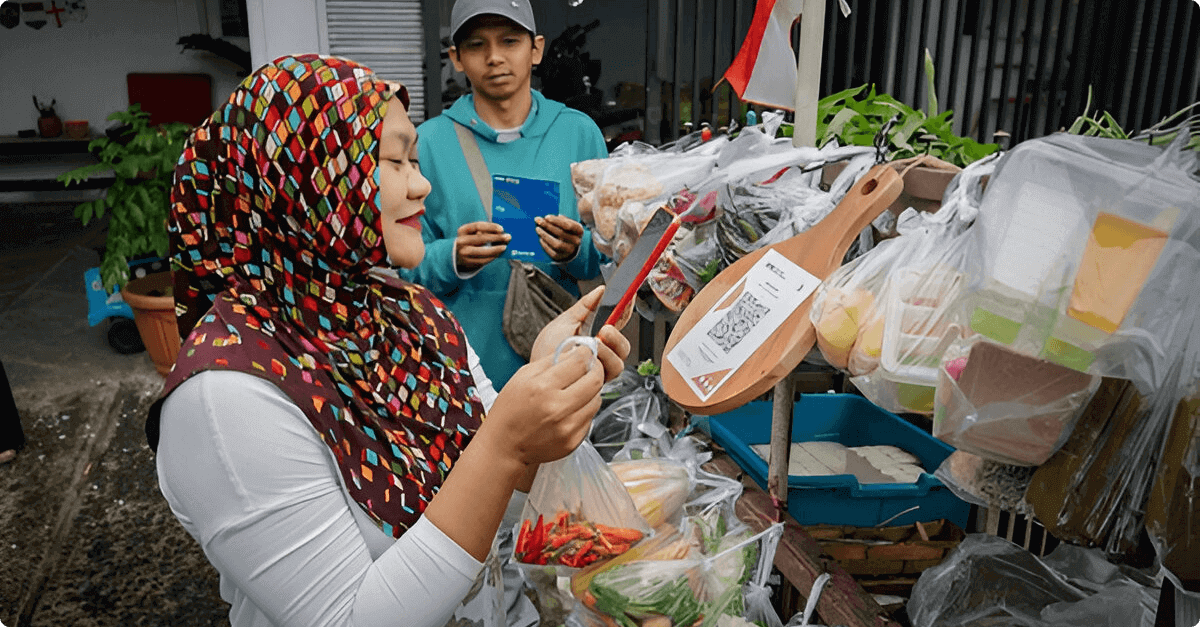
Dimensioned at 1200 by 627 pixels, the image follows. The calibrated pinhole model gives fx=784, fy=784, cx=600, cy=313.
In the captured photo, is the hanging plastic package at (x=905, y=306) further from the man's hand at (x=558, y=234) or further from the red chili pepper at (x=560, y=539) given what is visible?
the man's hand at (x=558, y=234)

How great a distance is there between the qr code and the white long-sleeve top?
476 millimetres

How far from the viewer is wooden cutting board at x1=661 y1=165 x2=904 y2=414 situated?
3.46ft

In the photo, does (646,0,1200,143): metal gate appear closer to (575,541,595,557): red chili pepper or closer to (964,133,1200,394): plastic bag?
(575,541,595,557): red chili pepper

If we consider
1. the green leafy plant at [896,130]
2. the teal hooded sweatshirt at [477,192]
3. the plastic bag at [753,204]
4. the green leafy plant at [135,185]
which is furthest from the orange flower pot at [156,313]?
the green leafy plant at [896,130]

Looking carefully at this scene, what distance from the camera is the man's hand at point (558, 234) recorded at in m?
2.05

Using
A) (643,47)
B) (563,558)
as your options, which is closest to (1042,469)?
(563,558)

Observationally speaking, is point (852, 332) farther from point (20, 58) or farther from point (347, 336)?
point (20, 58)

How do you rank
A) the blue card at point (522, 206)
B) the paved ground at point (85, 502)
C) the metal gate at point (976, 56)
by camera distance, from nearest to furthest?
the blue card at point (522, 206)
the paved ground at point (85, 502)
the metal gate at point (976, 56)

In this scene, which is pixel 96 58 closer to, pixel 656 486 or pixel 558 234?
pixel 558 234

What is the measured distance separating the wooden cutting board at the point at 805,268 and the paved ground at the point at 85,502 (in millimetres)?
2205

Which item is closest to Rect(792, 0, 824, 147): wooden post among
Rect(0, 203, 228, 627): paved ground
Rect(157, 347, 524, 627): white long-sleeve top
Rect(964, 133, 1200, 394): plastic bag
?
Rect(964, 133, 1200, 394): plastic bag

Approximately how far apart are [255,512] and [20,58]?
9.94 metres

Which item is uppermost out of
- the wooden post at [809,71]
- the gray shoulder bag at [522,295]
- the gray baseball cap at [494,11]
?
the gray baseball cap at [494,11]

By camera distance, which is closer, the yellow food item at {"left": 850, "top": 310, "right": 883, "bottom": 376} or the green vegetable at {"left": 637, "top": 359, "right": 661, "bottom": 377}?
the yellow food item at {"left": 850, "top": 310, "right": 883, "bottom": 376}
